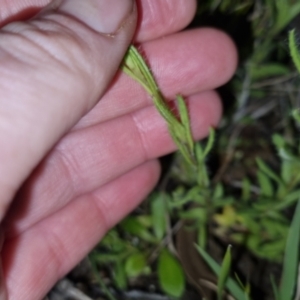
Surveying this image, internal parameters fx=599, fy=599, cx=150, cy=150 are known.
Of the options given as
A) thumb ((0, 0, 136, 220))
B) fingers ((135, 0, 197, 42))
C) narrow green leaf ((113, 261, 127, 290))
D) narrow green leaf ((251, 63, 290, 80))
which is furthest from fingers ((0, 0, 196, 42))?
narrow green leaf ((113, 261, 127, 290))

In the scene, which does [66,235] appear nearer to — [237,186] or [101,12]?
[237,186]

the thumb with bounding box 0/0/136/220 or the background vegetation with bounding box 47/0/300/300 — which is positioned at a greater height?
the thumb with bounding box 0/0/136/220

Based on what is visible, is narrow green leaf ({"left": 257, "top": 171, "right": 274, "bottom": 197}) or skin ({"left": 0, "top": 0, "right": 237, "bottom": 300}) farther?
narrow green leaf ({"left": 257, "top": 171, "right": 274, "bottom": 197})

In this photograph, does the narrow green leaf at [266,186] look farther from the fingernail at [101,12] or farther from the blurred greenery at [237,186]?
the fingernail at [101,12]

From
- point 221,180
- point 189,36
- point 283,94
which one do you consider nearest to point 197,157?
point 189,36

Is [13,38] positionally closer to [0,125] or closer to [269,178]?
[0,125]

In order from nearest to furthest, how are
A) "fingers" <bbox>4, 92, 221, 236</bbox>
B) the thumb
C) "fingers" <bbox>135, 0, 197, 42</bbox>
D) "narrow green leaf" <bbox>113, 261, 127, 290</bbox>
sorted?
the thumb < "fingers" <bbox>135, 0, 197, 42</bbox> < "fingers" <bbox>4, 92, 221, 236</bbox> < "narrow green leaf" <bbox>113, 261, 127, 290</bbox>

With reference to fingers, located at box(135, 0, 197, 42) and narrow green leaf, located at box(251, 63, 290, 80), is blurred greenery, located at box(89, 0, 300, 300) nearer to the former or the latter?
narrow green leaf, located at box(251, 63, 290, 80)

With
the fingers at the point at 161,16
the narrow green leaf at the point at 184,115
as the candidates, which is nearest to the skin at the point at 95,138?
the fingers at the point at 161,16
